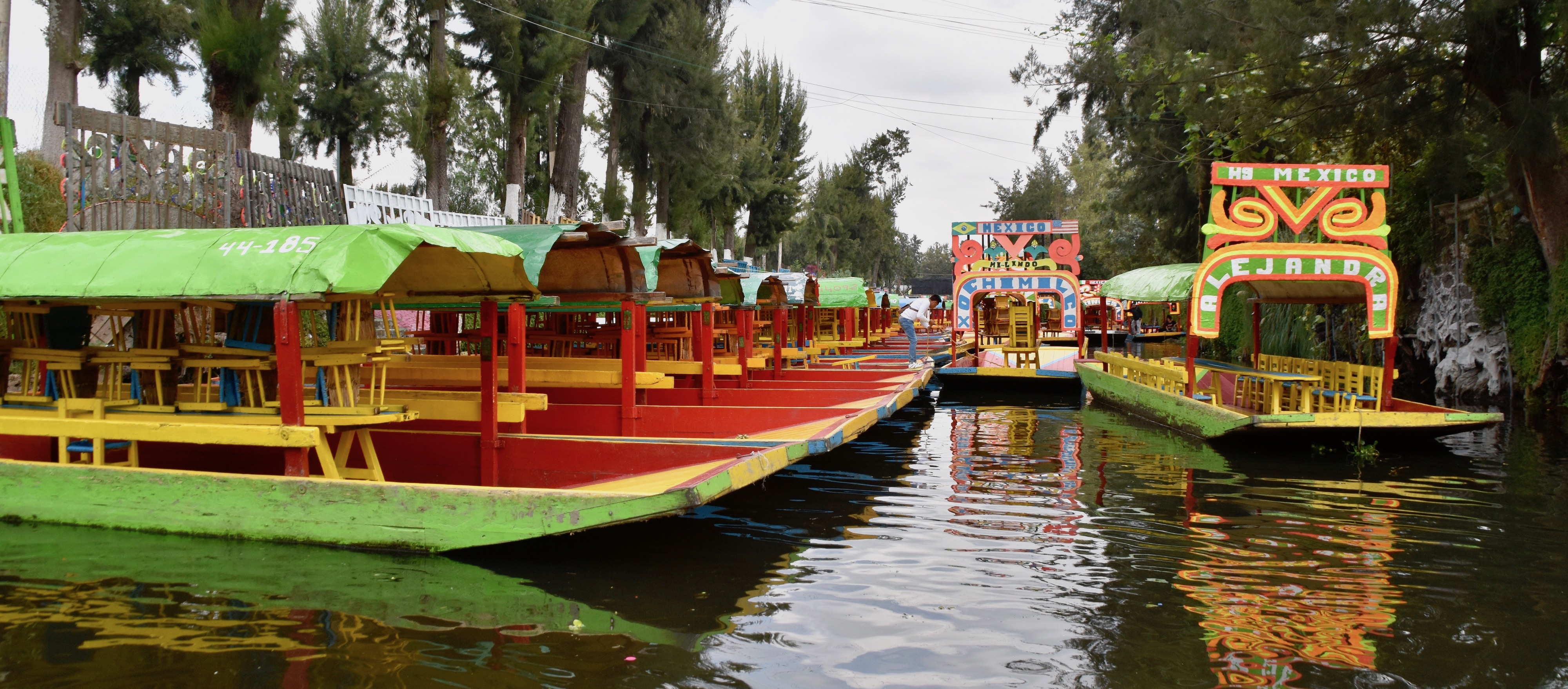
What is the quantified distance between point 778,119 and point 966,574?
43241 mm

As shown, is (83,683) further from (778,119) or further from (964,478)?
(778,119)

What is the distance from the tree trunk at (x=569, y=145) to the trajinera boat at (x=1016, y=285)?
9.54 m

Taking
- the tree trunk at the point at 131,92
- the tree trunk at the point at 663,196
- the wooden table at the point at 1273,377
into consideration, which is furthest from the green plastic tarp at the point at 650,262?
the tree trunk at the point at 663,196

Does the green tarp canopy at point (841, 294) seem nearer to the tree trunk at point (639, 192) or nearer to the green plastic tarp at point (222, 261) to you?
the tree trunk at point (639, 192)

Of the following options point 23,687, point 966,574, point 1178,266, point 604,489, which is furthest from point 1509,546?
point 1178,266

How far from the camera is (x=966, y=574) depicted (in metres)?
6.80

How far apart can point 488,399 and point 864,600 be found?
3894mm

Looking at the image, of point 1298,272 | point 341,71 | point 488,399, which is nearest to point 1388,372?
point 1298,272

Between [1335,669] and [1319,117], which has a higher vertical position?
[1319,117]

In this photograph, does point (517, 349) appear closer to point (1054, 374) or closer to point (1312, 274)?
point (1312, 274)

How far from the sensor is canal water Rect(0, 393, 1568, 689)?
5.07 m

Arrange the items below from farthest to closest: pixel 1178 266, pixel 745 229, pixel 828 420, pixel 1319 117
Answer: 1. pixel 745 229
2. pixel 1178 266
3. pixel 1319 117
4. pixel 828 420

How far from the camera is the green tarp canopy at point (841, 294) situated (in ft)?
73.1

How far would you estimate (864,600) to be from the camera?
20.5 ft
